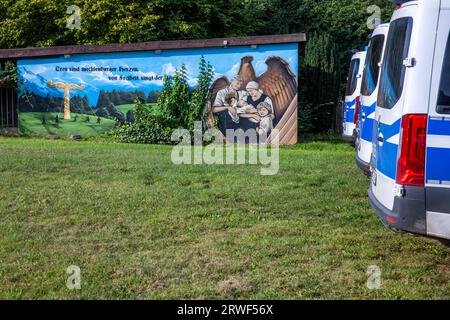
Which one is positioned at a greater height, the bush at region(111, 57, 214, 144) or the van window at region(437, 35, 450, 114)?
the van window at region(437, 35, 450, 114)

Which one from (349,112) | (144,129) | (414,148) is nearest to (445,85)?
(414,148)

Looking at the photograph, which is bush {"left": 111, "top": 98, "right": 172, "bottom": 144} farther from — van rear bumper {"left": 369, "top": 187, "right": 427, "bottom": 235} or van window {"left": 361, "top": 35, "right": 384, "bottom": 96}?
van rear bumper {"left": 369, "top": 187, "right": 427, "bottom": 235}

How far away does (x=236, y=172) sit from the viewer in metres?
11.6

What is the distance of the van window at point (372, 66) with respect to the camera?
9744mm

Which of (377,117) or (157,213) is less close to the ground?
(377,117)

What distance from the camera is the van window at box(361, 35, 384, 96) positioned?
9.74 m

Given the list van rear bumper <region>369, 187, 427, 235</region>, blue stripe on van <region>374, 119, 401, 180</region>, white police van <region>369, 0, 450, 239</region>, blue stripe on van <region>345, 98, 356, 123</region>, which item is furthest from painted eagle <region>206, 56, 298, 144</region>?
van rear bumper <region>369, 187, 427, 235</region>

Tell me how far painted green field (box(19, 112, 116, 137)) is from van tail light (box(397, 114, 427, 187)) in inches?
625

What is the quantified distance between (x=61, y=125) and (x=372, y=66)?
13.3m

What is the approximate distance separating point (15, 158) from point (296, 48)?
9.51 metres

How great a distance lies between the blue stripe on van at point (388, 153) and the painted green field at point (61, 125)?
15043 mm

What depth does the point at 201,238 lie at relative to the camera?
276 inches

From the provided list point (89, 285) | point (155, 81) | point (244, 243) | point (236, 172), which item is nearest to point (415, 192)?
point (244, 243)

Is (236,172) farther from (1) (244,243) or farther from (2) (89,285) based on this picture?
(2) (89,285)
